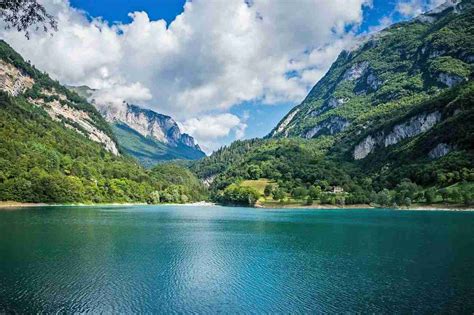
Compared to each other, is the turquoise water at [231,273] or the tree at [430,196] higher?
the tree at [430,196]

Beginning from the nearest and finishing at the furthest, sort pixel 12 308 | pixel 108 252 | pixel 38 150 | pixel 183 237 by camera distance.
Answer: pixel 12 308 → pixel 108 252 → pixel 183 237 → pixel 38 150

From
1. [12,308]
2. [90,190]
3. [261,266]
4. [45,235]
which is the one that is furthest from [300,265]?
[90,190]

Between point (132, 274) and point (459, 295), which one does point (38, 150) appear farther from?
point (459, 295)

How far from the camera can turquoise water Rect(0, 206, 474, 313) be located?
30.5 m

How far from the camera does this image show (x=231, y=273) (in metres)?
42.4

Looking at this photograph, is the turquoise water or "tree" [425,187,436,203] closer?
the turquoise water

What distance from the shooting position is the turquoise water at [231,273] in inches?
1200

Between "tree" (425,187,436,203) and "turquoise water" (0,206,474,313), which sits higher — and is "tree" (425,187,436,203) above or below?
above

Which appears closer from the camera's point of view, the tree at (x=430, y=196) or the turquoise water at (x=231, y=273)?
the turquoise water at (x=231, y=273)

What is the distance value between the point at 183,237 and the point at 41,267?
111ft

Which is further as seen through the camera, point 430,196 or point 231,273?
point 430,196

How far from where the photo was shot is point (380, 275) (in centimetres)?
4106

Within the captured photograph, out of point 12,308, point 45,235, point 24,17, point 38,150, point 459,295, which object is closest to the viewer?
point 24,17

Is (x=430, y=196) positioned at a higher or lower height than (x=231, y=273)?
higher
